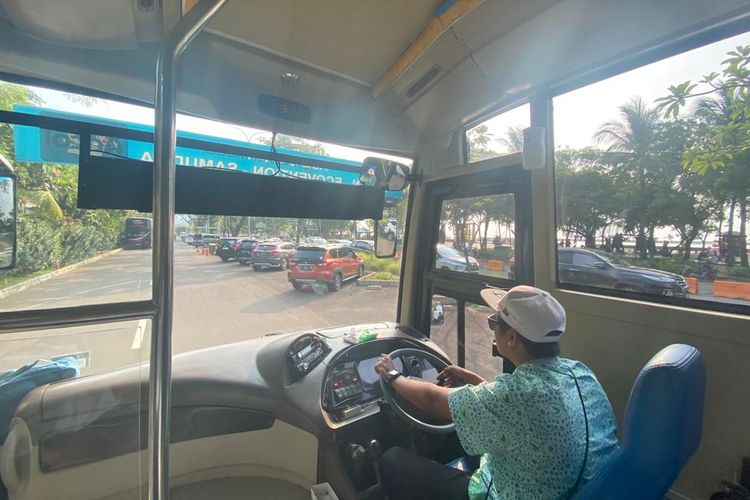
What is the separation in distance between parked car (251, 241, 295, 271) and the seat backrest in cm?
155

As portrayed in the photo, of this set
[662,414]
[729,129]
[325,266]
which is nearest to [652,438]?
[662,414]

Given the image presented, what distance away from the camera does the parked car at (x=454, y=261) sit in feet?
6.95

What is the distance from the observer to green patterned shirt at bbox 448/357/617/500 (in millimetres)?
938

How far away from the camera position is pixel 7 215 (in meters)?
1.03

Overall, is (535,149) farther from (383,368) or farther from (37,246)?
(37,246)

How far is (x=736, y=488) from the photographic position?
120 cm

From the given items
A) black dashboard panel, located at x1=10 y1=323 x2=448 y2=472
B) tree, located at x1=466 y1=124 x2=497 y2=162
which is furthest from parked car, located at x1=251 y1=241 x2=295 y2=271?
tree, located at x1=466 y1=124 x2=497 y2=162

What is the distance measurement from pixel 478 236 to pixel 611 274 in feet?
2.35

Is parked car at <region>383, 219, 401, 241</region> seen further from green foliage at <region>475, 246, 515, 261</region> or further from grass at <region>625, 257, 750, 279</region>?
grass at <region>625, 257, 750, 279</region>

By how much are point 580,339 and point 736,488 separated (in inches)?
26.1

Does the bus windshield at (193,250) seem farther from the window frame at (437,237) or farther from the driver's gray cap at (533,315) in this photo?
the driver's gray cap at (533,315)

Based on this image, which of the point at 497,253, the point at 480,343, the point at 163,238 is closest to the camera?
the point at 163,238

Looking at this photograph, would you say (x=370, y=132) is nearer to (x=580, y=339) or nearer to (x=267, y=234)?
(x=267, y=234)

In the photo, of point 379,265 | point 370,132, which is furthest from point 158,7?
point 379,265
